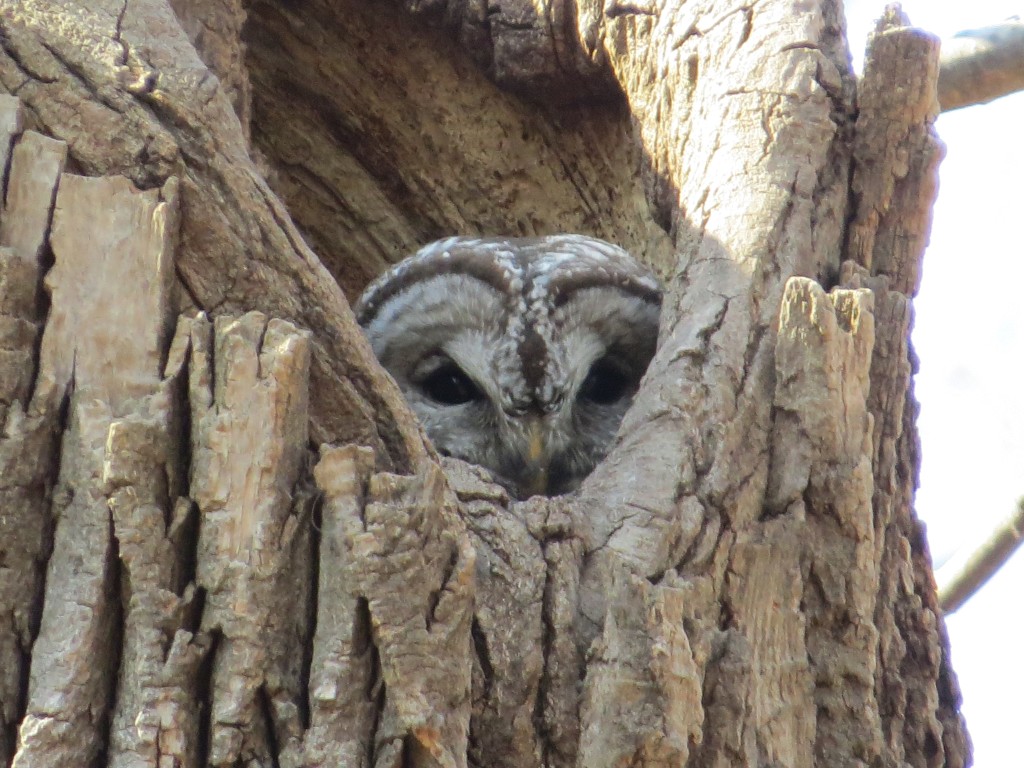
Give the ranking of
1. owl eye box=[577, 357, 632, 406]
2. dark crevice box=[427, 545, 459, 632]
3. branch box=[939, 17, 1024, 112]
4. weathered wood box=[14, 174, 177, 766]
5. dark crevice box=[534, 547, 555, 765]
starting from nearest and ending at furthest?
1. weathered wood box=[14, 174, 177, 766]
2. dark crevice box=[427, 545, 459, 632]
3. dark crevice box=[534, 547, 555, 765]
4. owl eye box=[577, 357, 632, 406]
5. branch box=[939, 17, 1024, 112]

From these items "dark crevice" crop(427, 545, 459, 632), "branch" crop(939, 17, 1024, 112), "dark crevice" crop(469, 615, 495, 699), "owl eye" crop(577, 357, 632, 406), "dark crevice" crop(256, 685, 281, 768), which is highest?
"branch" crop(939, 17, 1024, 112)

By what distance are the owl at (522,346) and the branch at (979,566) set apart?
134 cm

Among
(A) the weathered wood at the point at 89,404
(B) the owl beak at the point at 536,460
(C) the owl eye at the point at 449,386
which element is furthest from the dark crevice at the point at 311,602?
(C) the owl eye at the point at 449,386

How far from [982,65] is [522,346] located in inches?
70.2

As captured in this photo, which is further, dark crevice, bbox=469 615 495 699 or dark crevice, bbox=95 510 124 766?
dark crevice, bbox=469 615 495 699

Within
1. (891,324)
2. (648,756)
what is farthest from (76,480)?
(891,324)

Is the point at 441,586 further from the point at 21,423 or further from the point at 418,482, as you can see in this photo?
the point at 21,423

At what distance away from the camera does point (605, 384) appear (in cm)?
277

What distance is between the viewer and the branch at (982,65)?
11.2ft

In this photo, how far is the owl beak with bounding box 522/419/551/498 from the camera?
8.29 feet

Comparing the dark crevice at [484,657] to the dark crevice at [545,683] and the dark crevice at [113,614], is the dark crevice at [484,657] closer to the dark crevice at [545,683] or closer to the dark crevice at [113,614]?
the dark crevice at [545,683]

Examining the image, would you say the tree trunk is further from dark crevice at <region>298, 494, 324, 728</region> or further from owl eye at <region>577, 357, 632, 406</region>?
owl eye at <region>577, 357, 632, 406</region>

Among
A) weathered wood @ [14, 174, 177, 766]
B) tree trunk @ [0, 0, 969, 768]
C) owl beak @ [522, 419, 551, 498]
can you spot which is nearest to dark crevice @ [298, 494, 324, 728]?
tree trunk @ [0, 0, 969, 768]

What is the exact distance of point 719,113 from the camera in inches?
94.9
